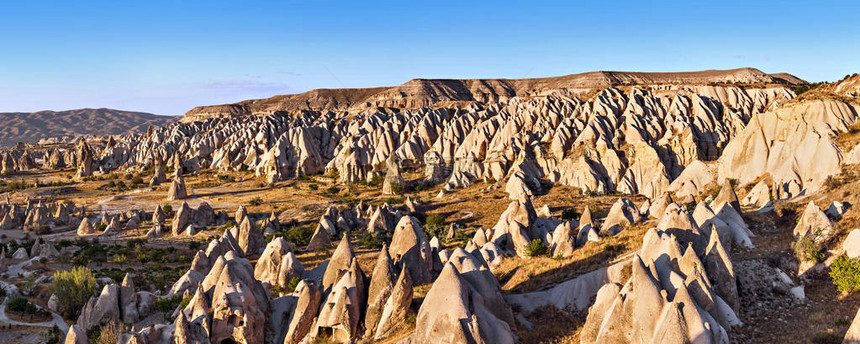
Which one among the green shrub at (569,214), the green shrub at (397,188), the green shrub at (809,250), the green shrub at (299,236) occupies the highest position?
the green shrub at (809,250)

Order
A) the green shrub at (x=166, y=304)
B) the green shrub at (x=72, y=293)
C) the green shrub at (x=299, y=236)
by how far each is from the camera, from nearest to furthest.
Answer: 1. the green shrub at (x=166, y=304)
2. the green shrub at (x=72, y=293)
3. the green shrub at (x=299, y=236)

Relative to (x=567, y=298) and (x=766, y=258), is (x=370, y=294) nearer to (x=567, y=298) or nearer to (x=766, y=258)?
(x=567, y=298)

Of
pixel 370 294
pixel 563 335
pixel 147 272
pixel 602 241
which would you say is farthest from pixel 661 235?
pixel 147 272

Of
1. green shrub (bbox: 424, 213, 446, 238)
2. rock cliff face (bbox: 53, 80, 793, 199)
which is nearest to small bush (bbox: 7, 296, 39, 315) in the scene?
green shrub (bbox: 424, 213, 446, 238)

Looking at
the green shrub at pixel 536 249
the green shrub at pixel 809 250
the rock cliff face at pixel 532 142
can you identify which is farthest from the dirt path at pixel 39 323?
the rock cliff face at pixel 532 142

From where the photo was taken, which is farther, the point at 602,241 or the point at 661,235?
the point at 602,241

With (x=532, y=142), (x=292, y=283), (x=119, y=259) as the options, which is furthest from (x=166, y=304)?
(x=532, y=142)

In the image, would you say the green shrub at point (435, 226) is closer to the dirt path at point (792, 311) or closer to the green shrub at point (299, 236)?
the green shrub at point (299, 236)

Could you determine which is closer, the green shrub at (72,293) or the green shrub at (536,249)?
the green shrub at (72,293)
